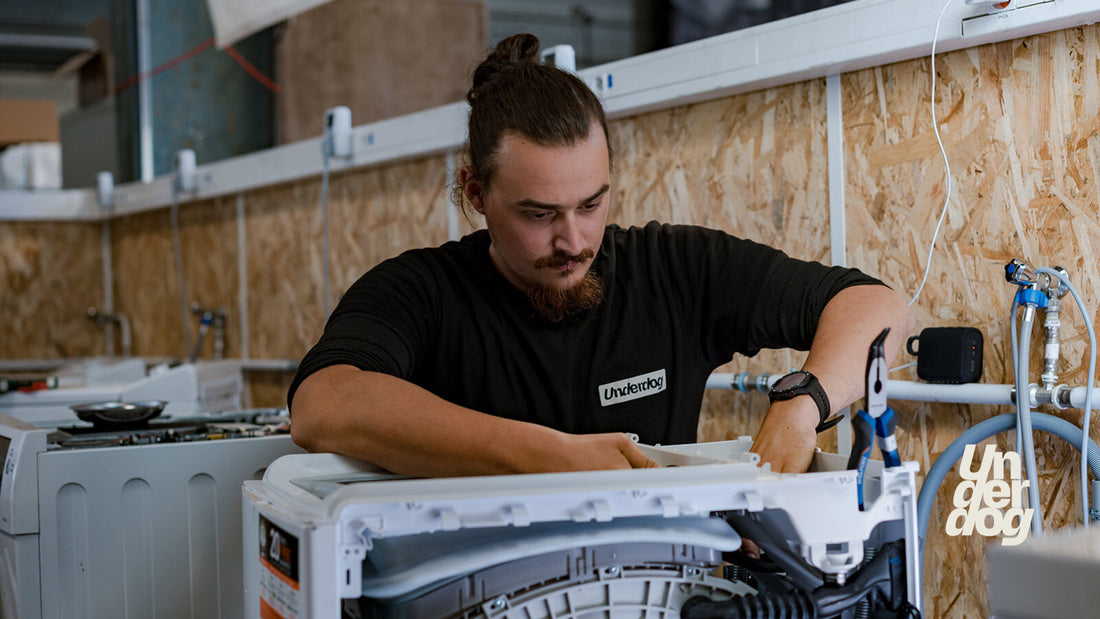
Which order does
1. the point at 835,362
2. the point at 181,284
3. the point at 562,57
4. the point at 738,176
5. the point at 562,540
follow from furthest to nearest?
1. the point at 181,284
2. the point at 562,57
3. the point at 738,176
4. the point at 835,362
5. the point at 562,540

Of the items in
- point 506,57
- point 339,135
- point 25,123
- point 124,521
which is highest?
point 25,123

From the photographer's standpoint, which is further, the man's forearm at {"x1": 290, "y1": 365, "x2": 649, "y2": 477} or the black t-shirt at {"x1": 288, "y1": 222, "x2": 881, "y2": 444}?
the black t-shirt at {"x1": 288, "y1": 222, "x2": 881, "y2": 444}

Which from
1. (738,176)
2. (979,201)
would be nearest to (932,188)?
(979,201)

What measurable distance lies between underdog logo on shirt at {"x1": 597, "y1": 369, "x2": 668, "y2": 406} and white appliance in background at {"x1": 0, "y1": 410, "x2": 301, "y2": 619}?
485mm

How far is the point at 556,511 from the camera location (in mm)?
692

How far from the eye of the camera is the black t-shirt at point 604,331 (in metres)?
1.32

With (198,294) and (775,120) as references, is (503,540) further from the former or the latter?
(198,294)

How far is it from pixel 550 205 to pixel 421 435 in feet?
1.25

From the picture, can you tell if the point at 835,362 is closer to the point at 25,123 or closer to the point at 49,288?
the point at 49,288

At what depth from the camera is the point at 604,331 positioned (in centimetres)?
136

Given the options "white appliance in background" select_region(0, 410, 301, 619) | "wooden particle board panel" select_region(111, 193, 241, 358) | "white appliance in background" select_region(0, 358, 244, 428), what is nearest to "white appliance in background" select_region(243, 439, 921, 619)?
"white appliance in background" select_region(0, 410, 301, 619)

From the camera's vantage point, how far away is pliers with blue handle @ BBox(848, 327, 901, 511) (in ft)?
2.49

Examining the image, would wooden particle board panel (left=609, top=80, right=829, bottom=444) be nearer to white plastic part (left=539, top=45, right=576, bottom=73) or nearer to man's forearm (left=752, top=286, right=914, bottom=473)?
white plastic part (left=539, top=45, right=576, bottom=73)

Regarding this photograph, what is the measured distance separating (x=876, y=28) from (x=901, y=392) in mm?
590
